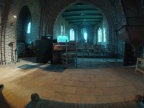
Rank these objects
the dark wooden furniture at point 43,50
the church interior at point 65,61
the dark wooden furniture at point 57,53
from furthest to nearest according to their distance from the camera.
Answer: the dark wooden furniture at point 43,50 → the dark wooden furniture at point 57,53 → the church interior at point 65,61

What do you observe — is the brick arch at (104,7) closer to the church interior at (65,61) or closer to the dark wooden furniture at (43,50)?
the church interior at (65,61)

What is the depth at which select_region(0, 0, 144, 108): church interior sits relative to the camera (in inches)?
88.0

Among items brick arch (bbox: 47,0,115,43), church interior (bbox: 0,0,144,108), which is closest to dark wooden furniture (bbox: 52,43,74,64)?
church interior (bbox: 0,0,144,108)

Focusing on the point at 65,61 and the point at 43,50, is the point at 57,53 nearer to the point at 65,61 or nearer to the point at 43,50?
the point at 65,61

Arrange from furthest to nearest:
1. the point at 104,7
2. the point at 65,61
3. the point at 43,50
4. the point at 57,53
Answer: the point at 104,7 < the point at 43,50 < the point at 57,53 < the point at 65,61

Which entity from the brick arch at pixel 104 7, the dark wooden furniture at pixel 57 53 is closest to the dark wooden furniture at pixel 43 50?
the dark wooden furniture at pixel 57 53

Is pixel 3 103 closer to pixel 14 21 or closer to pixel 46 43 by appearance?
pixel 46 43

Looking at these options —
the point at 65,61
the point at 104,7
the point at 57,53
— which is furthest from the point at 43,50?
the point at 104,7

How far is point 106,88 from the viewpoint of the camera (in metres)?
2.51

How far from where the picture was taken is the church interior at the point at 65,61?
224 cm

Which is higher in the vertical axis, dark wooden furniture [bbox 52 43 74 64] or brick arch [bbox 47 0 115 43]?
brick arch [bbox 47 0 115 43]

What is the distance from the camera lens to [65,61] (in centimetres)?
586

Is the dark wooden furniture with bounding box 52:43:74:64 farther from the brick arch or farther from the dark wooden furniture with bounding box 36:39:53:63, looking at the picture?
the brick arch

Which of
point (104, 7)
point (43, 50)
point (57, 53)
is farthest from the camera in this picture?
point (104, 7)
